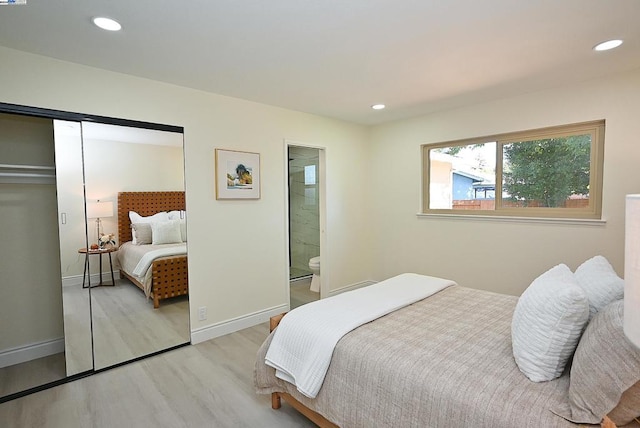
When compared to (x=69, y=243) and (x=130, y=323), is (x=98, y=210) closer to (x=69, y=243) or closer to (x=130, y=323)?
(x=69, y=243)

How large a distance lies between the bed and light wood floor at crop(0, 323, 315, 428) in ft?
0.69

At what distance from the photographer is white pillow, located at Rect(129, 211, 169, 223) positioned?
2.76m

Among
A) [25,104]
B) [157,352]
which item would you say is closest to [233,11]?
[25,104]

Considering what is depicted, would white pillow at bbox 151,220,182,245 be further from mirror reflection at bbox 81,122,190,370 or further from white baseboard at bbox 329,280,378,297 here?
white baseboard at bbox 329,280,378,297

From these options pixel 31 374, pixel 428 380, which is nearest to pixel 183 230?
pixel 31 374

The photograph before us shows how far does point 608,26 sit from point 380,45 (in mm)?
1376

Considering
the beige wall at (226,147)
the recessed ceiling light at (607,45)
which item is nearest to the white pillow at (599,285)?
the recessed ceiling light at (607,45)

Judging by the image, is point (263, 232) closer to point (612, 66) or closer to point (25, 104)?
point (25, 104)

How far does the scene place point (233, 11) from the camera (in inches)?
69.0

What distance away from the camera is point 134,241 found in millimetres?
2793

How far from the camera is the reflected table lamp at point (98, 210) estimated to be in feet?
8.25

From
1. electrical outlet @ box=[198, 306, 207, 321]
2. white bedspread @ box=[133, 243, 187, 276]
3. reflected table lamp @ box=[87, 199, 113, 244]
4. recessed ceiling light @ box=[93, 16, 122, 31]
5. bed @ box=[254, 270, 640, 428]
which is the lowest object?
electrical outlet @ box=[198, 306, 207, 321]

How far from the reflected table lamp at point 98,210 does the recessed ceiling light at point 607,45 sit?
385 centimetres

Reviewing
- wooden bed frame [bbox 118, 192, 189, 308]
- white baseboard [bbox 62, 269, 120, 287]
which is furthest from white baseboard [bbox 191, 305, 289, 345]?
white baseboard [bbox 62, 269, 120, 287]
